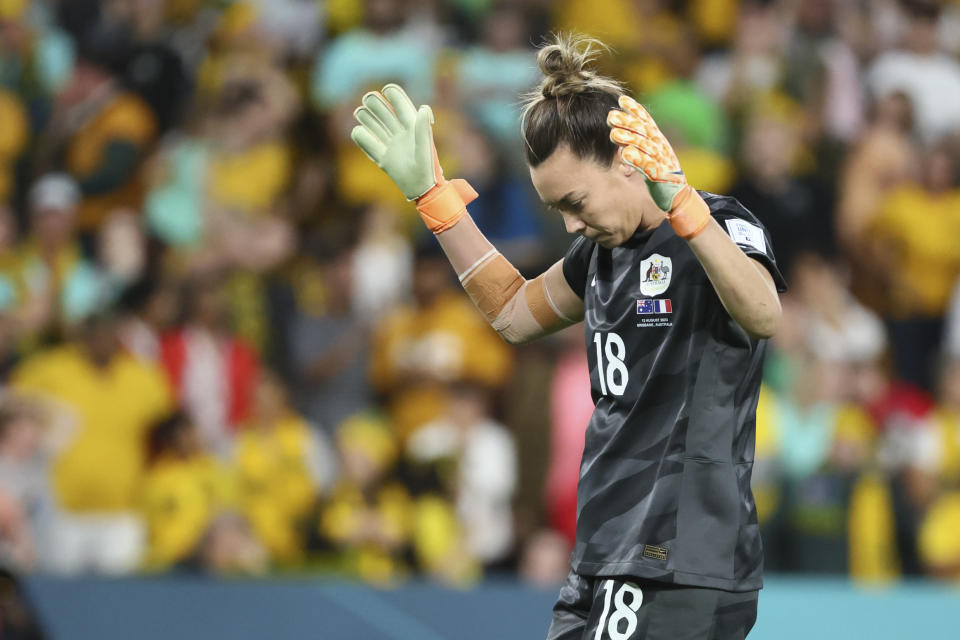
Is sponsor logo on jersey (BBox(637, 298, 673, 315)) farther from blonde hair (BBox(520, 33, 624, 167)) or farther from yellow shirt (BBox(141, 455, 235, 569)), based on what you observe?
yellow shirt (BBox(141, 455, 235, 569))

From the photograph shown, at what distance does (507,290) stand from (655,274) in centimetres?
62

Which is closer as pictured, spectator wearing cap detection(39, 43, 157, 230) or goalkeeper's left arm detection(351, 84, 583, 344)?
goalkeeper's left arm detection(351, 84, 583, 344)

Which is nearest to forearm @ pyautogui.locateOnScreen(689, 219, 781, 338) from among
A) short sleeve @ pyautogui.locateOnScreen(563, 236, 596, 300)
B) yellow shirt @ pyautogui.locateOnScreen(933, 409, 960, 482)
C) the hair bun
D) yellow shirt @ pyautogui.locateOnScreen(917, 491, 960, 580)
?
the hair bun

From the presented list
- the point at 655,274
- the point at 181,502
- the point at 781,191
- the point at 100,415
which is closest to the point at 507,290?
the point at 655,274

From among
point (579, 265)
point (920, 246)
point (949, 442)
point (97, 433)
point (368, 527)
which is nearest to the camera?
point (579, 265)

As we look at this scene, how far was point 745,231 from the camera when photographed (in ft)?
10.1

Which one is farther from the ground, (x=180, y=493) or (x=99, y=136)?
(x=99, y=136)

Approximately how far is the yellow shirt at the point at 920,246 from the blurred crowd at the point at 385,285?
0.02 metres

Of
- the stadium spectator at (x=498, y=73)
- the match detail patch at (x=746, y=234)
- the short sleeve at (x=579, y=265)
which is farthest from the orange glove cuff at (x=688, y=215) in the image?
the stadium spectator at (x=498, y=73)

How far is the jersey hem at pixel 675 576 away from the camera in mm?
3045

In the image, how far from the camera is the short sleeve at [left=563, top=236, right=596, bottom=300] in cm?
349

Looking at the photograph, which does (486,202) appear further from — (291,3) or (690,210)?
(690,210)

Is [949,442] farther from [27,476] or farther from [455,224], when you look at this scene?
[455,224]

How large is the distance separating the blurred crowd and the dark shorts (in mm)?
3540
